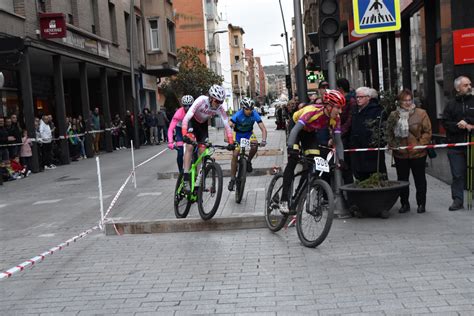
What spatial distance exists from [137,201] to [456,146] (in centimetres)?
583

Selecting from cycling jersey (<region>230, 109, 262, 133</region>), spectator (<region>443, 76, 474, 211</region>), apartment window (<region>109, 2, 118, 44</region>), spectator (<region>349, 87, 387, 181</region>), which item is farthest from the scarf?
apartment window (<region>109, 2, 118, 44</region>)

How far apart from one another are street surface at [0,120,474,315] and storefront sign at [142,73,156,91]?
84.7 ft

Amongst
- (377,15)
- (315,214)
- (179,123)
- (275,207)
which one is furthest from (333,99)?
(179,123)

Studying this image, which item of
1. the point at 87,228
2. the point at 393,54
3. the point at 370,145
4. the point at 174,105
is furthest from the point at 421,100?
the point at 174,105

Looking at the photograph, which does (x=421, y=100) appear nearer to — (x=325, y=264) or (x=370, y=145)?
(x=370, y=145)

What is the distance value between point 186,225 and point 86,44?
A: 18.3 meters

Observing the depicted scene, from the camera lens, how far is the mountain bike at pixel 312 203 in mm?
6438

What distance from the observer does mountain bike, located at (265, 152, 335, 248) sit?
21.1 ft

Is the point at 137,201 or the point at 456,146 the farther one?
the point at 137,201

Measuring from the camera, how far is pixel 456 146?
27.2 feet

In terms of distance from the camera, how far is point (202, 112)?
8.81 metres

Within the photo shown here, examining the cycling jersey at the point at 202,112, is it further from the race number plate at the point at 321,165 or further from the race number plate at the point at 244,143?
the race number plate at the point at 321,165

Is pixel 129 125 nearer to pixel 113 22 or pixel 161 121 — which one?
pixel 161 121

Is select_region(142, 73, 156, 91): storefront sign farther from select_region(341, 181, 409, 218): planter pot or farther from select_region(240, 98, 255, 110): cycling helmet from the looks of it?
select_region(341, 181, 409, 218): planter pot
